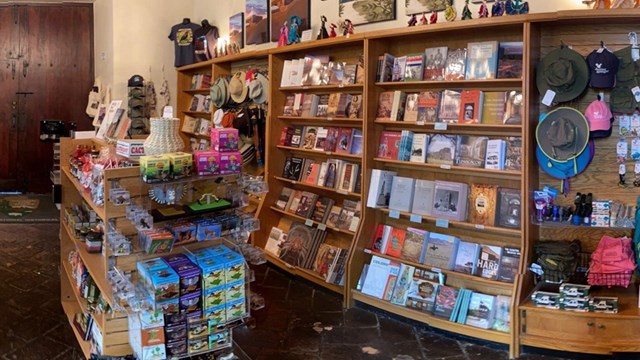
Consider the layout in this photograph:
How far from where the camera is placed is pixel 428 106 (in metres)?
4.02

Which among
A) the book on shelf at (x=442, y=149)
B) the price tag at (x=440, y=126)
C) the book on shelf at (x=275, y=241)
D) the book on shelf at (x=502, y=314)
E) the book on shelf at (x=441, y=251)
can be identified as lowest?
the book on shelf at (x=502, y=314)

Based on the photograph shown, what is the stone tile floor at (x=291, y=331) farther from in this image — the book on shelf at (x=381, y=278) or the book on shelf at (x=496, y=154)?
the book on shelf at (x=496, y=154)

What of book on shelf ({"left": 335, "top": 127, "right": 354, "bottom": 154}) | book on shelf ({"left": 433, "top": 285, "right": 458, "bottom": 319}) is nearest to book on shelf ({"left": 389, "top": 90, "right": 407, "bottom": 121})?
book on shelf ({"left": 335, "top": 127, "right": 354, "bottom": 154})

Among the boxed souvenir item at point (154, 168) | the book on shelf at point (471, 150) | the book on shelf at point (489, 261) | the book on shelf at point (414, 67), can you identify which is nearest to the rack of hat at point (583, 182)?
the book on shelf at point (489, 261)

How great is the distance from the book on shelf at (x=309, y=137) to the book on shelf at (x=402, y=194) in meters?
1.06

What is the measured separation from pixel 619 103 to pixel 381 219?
6.40 ft

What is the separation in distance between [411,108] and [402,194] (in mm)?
683

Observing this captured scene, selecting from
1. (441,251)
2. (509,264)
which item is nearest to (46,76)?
(441,251)

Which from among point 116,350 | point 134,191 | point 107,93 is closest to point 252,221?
point 134,191

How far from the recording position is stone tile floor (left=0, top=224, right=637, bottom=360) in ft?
11.3

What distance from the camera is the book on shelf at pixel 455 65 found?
3842mm

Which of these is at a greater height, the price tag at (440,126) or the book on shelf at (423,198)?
the price tag at (440,126)

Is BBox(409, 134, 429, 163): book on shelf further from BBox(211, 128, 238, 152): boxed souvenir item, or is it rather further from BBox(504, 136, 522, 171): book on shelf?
BBox(211, 128, 238, 152): boxed souvenir item

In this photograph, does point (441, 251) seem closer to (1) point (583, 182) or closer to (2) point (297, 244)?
(1) point (583, 182)
